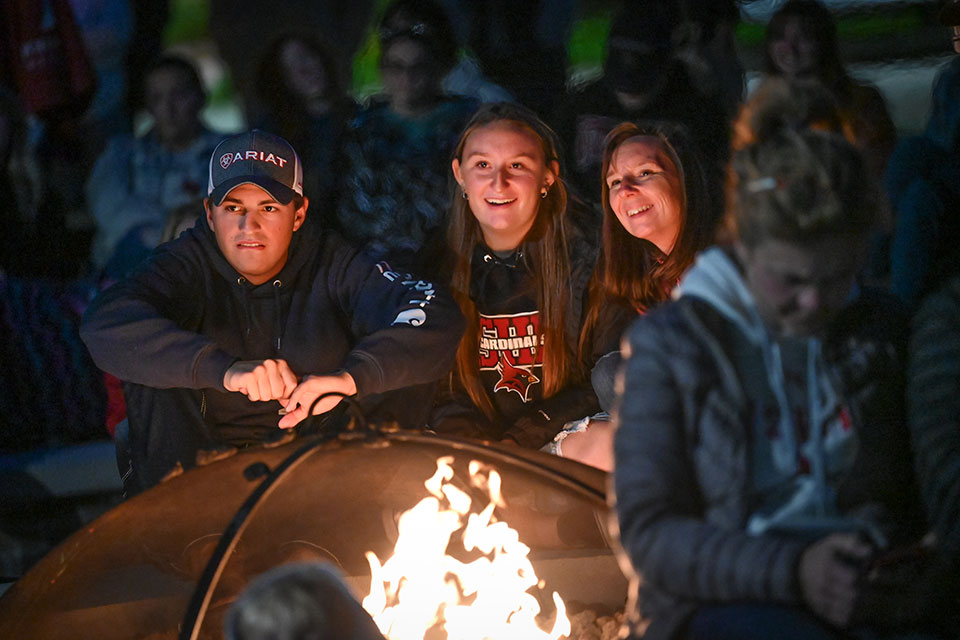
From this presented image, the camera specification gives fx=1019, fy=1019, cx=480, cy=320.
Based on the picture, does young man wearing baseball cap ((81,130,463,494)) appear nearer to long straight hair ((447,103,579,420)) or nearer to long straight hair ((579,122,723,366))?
long straight hair ((447,103,579,420))

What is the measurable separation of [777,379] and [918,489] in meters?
0.30

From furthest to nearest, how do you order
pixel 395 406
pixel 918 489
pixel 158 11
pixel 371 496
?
1. pixel 158 11
2. pixel 395 406
3. pixel 371 496
4. pixel 918 489

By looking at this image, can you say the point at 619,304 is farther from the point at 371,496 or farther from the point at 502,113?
the point at 371,496

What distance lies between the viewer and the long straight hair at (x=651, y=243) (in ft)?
10.6

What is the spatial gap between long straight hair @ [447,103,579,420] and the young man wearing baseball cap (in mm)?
335

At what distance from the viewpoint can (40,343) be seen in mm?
4590

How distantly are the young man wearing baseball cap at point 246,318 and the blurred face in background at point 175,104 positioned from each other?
53.1 inches

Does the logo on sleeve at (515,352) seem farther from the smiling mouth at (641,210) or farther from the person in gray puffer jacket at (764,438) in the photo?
the person in gray puffer jacket at (764,438)

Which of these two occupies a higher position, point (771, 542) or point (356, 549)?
point (771, 542)

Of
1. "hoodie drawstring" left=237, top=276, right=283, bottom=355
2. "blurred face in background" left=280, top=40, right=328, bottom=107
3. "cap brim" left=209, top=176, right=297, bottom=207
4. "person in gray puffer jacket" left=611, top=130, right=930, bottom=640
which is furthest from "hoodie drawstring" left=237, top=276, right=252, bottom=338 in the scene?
"person in gray puffer jacket" left=611, top=130, right=930, bottom=640

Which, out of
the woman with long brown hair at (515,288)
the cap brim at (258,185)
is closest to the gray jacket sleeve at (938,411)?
the woman with long brown hair at (515,288)

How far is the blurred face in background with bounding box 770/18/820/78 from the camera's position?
3717mm

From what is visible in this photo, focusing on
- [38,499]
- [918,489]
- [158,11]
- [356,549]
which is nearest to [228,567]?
[356,549]

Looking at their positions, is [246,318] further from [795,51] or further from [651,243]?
[795,51]
